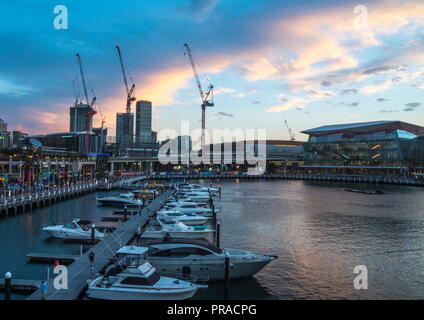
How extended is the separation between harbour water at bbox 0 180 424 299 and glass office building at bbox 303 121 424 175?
112 metres

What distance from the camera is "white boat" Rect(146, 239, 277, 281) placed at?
24312 mm

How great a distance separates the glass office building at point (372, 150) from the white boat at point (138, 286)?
167769mm

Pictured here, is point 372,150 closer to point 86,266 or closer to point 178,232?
point 178,232

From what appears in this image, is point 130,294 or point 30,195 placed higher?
point 30,195

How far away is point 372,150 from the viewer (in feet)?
569

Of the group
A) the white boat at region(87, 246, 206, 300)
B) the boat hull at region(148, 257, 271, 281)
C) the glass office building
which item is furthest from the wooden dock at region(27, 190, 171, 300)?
the glass office building

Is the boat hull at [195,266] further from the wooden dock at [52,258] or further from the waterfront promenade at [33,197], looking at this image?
the waterfront promenade at [33,197]

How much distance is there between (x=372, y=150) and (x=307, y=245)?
154728 millimetres

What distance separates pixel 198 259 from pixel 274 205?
151ft

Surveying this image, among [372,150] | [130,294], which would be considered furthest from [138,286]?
[372,150]

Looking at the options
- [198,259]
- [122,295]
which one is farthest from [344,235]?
[122,295]

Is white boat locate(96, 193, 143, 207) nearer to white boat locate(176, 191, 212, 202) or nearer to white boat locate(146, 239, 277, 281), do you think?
white boat locate(176, 191, 212, 202)
